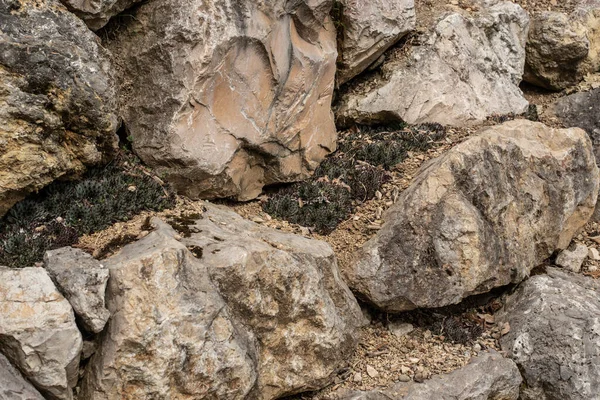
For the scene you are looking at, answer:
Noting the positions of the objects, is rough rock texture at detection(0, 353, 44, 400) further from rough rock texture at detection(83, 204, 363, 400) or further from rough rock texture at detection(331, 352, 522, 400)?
rough rock texture at detection(331, 352, 522, 400)

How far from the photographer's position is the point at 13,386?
4359mm

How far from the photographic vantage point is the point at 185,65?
6.70m

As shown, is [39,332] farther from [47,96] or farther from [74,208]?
[47,96]

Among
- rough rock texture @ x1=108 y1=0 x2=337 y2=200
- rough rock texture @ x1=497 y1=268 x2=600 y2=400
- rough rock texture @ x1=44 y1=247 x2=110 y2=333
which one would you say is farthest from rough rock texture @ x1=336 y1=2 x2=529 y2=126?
rough rock texture @ x1=44 y1=247 x2=110 y2=333

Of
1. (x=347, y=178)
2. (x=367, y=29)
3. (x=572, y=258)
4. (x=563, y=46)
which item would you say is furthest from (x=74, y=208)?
(x=563, y=46)

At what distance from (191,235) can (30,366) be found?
194 cm

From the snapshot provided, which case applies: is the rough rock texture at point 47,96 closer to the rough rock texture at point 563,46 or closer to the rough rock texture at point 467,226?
the rough rock texture at point 467,226

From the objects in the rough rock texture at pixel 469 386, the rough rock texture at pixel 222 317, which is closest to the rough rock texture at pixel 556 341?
the rough rock texture at pixel 469 386

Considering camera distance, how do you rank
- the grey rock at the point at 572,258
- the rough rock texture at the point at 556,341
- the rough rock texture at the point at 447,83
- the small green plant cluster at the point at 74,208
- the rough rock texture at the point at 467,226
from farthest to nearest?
1. the rough rock texture at the point at 447,83
2. the grey rock at the point at 572,258
3. the rough rock texture at the point at 467,226
4. the rough rock texture at the point at 556,341
5. the small green plant cluster at the point at 74,208

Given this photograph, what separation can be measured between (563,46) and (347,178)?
19.1 feet

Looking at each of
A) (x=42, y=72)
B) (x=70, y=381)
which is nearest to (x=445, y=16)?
(x=42, y=72)

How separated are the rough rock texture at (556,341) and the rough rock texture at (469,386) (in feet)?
0.90

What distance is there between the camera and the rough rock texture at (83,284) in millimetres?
4695

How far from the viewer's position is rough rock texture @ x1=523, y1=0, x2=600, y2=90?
10.9 metres
